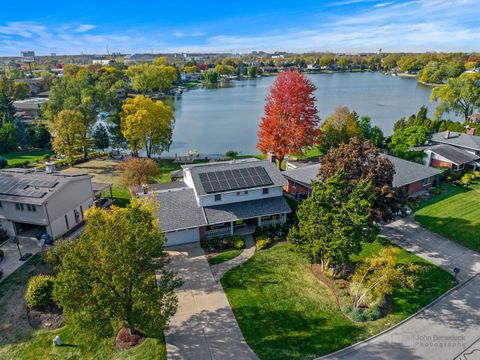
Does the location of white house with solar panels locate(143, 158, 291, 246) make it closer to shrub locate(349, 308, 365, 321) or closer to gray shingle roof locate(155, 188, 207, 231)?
gray shingle roof locate(155, 188, 207, 231)

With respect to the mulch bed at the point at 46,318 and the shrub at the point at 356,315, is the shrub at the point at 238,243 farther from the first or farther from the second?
the mulch bed at the point at 46,318

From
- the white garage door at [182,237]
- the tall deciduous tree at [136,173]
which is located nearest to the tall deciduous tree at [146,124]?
the tall deciduous tree at [136,173]

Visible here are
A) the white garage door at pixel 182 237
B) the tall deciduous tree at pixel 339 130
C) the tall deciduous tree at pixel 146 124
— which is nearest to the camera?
the white garage door at pixel 182 237

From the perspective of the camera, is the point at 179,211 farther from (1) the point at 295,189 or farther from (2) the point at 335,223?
(1) the point at 295,189

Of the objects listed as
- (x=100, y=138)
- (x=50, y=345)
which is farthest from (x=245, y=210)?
(x=100, y=138)

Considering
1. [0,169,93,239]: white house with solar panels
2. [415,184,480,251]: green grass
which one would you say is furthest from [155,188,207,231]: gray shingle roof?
[415,184,480,251]: green grass

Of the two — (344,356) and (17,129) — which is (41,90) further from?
(344,356)
